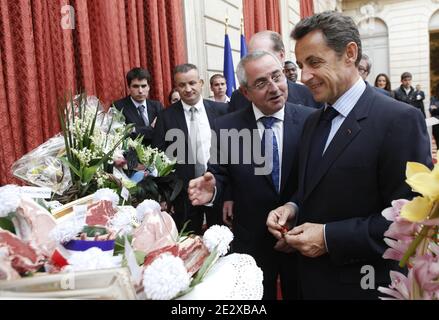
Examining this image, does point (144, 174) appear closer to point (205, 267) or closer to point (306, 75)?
point (306, 75)

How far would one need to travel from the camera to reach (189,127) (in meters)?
3.86

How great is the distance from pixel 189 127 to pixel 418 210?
3281 millimetres

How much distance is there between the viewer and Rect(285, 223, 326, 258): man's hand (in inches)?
57.1

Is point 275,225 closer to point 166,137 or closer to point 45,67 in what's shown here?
point 166,137

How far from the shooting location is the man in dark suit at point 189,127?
3.68 metres

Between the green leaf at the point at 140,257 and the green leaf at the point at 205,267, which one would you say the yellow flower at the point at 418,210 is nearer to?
the green leaf at the point at 205,267

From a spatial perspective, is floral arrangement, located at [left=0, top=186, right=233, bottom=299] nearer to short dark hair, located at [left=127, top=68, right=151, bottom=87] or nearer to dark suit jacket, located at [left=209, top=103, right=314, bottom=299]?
dark suit jacket, located at [left=209, top=103, right=314, bottom=299]

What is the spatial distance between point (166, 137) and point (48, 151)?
183cm

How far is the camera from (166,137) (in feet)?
12.0

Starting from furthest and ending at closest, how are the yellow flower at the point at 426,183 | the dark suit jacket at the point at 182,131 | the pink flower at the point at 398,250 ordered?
1. the dark suit jacket at the point at 182,131
2. the pink flower at the point at 398,250
3. the yellow flower at the point at 426,183

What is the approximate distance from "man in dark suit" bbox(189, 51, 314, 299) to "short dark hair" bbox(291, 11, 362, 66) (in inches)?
23.7

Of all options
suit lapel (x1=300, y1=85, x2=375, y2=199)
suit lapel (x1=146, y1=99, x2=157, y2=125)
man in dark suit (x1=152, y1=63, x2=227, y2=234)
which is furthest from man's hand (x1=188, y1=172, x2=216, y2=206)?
suit lapel (x1=146, y1=99, x2=157, y2=125)

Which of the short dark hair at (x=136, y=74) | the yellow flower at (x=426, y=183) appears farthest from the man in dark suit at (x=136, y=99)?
the yellow flower at (x=426, y=183)

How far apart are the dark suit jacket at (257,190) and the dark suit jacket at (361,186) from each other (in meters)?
0.52
